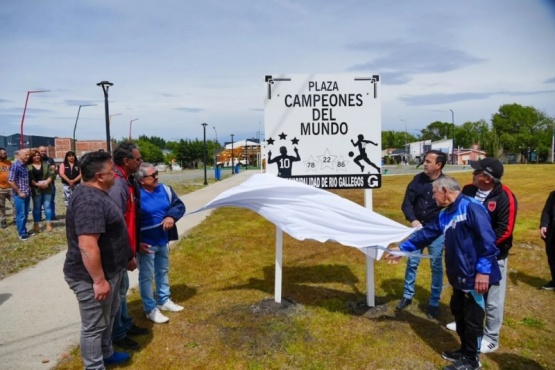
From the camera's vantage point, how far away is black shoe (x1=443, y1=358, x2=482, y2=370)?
396 cm

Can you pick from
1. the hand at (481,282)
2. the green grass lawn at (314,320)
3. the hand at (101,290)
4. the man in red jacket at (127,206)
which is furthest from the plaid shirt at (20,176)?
the hand at (481,282)

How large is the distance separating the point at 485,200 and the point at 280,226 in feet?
7.71

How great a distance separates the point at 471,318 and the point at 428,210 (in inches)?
60.6

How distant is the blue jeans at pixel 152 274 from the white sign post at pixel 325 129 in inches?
59.8

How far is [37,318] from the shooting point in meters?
5.23

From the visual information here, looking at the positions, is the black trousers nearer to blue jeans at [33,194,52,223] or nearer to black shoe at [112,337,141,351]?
black shoe at [112,337,141,351]

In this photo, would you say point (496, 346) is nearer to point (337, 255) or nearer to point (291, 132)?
point (291, 132)

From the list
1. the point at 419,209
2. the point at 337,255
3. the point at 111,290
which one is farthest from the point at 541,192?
the point at 111,290

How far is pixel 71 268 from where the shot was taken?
344 cm

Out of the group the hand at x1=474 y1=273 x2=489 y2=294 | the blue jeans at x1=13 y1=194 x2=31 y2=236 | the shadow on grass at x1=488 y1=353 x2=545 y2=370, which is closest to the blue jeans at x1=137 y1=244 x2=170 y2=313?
the hand at x1=474 y1=273 x2=489 y2=294

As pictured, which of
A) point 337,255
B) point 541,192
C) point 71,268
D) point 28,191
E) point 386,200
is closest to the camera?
point 71,268

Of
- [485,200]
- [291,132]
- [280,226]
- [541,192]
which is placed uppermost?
[291,132]

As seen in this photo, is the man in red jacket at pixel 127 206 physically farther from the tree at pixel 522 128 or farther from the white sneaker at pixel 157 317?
the tree at pixel 522 128

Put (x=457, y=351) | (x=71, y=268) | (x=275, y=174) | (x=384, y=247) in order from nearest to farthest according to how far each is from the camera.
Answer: (x=71, y=268)
(x=457, y=351)
(x=384, y=247)
(x=275, y=174)
